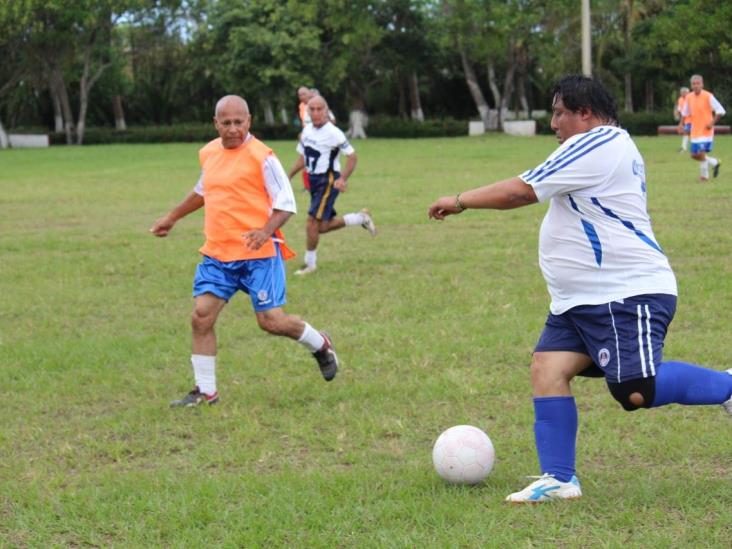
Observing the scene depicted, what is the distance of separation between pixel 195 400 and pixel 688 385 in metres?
3.13

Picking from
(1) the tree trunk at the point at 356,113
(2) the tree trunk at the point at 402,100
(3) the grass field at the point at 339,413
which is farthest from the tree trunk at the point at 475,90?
(3) the grass field at the point at 339,413

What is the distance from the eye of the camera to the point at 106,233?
15.4 m

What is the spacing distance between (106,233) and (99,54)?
4093cm

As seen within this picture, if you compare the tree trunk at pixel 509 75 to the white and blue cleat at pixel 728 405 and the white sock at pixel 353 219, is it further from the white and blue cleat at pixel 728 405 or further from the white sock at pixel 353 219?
the white and blue cleat at pixel 728 405

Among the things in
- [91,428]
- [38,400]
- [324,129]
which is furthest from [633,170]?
[324,129]

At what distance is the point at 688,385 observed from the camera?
4.62 m

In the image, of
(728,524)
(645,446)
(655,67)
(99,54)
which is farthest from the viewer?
(99,54)

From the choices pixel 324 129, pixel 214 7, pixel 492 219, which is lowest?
pixel 492 219

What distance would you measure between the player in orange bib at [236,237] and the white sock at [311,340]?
0.13ft

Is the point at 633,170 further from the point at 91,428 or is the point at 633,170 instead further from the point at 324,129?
the point at 324,129

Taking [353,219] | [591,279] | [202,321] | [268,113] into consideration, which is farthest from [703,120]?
[268,113]

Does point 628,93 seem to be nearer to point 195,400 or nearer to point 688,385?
point 195,400

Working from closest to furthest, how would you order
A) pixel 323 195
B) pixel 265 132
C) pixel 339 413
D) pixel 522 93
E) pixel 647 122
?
pixel 339 413 → pixel 323 195 → pixel 647 122 → pixel 265 132 → pixel 522 93

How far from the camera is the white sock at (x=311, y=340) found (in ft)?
22.5
